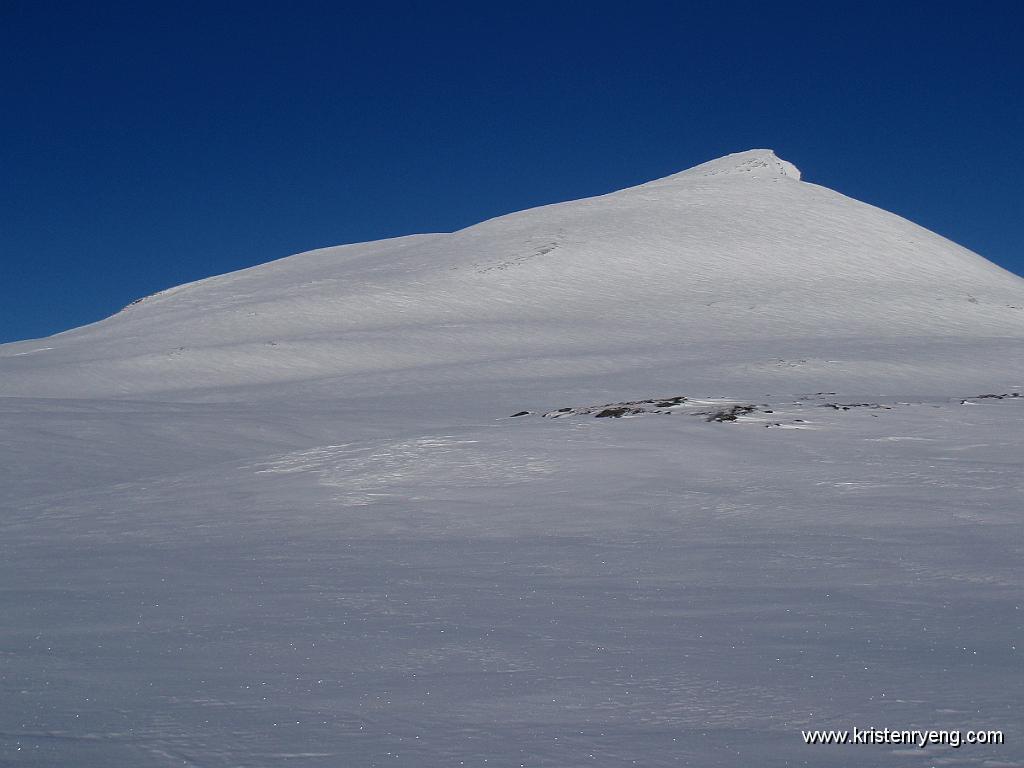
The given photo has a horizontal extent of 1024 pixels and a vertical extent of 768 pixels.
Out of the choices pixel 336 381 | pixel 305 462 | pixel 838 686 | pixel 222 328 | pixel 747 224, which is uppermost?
pixel 747 224

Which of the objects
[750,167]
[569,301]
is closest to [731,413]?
[569,301]

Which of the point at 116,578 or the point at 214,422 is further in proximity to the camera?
the point at 214,422

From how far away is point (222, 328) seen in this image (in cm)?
3591

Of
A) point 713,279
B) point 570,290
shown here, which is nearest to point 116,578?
point 570,290

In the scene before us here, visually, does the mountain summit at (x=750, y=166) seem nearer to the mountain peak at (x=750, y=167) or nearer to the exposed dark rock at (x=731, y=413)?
the mountain peak at (x=750, y=167)

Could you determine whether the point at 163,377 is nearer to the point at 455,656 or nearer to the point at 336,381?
the point at 336,381

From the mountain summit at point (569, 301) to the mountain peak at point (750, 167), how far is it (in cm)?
639

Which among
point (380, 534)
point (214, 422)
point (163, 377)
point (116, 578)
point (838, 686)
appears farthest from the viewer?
point (163, 377)

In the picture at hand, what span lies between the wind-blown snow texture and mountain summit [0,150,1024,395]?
3655 mm

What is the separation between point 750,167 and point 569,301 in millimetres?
32049

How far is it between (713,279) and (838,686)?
122 feet

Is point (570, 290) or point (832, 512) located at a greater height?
point (570, 290)

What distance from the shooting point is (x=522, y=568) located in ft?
24.6

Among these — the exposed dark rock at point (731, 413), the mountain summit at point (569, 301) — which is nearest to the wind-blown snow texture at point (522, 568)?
the exposed dark rock at point (731, 413)
